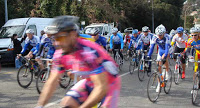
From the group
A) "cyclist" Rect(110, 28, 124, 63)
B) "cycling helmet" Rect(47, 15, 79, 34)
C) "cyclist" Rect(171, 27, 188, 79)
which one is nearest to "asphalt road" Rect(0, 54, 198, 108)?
"cyclist" Rect(171, 27, 188, 79)

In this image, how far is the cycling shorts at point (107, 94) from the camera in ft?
8.64

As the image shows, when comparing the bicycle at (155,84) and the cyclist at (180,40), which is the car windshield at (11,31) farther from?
the bicycle at (155,84)

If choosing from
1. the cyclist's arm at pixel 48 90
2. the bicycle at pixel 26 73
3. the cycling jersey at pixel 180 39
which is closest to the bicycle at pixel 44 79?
the bicycle at pixel 26 73

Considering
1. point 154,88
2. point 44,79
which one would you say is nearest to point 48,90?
point 154,88

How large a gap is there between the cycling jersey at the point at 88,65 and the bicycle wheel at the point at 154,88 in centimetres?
383

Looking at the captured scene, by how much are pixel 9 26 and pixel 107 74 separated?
1348 centimetres

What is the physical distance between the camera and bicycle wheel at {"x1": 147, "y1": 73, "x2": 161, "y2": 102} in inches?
252

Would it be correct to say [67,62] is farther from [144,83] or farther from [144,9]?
[144,9]

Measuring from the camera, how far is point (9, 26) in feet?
48.2

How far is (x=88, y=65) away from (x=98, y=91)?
12.3 inches

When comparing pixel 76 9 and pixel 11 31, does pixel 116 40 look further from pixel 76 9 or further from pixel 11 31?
pixel 76 9

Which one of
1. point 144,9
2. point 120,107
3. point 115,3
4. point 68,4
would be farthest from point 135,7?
point 120,107

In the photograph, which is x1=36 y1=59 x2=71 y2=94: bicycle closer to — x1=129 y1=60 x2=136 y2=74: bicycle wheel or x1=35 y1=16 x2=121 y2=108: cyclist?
x1=129 y1=60 x2=136 y2=74: bicycle wheel

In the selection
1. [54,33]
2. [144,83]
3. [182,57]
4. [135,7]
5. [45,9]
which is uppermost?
[135,7]
